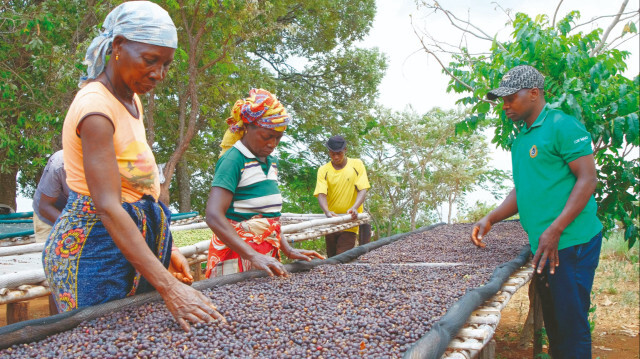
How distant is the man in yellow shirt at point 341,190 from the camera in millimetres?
5004

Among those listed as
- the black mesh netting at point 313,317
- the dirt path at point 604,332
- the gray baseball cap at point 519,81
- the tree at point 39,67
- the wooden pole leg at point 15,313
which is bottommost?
the dirt path at point 604,332

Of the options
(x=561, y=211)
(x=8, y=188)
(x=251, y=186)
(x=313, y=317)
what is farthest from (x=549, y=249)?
(x=8, y=188)

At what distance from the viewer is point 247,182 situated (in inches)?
82.1

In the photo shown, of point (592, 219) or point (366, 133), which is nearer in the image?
point (592, 219)

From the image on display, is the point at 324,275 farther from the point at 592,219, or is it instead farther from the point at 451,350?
the point at 592,219

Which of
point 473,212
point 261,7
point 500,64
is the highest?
point 261,7

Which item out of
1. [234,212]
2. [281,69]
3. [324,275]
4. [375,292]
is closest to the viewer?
[375,292]

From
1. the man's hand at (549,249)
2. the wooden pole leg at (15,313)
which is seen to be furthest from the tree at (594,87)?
the wooden pole leg at (15,313)

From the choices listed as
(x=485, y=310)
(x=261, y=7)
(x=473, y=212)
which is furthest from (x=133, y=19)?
(x=473, y=212)

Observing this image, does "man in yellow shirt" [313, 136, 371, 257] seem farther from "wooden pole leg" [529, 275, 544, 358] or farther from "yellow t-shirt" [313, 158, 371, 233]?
"wooden pole leg" [529, 275, 544, 358]

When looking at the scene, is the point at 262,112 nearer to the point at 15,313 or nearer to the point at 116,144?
the point at 116,144

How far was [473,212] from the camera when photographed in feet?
28.9

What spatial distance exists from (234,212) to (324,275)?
543 millimetres

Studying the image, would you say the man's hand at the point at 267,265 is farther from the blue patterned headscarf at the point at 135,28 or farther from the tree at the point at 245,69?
the tree at the point at 245,69
